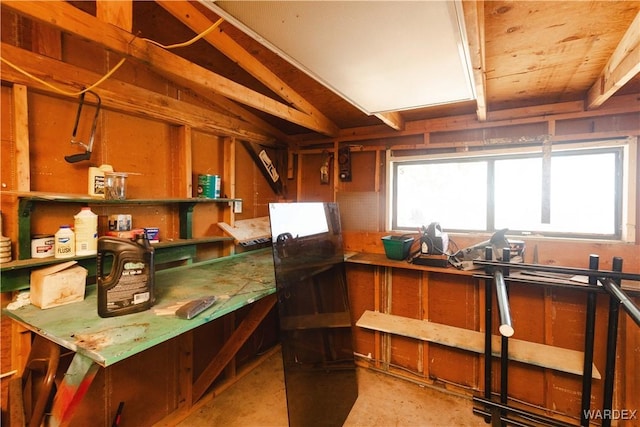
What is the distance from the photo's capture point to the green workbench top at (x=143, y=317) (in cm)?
90

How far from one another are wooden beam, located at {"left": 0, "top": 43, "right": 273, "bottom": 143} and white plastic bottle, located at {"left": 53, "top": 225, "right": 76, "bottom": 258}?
68 cm

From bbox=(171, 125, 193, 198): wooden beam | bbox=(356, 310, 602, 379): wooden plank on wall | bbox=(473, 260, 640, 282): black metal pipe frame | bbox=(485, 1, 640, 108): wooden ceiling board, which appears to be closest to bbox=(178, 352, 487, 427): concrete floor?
bbox=(356, 310, 602, 379): wooden plank on wall

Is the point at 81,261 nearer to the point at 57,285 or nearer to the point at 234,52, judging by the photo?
the point at 57,285

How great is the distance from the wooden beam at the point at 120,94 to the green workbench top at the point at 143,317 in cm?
100

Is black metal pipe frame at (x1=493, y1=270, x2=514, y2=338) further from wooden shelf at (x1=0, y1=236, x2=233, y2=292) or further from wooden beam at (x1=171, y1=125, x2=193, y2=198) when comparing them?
wooden beam at (x1=171, y1=125, x2=193, y2=198)

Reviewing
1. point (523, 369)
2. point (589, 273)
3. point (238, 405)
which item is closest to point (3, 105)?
point (238, 405)

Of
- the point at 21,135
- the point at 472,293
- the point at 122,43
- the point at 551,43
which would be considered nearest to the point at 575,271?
the point at 472,293

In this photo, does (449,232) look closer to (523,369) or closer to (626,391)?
(523,369)

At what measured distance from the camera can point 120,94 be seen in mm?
1559

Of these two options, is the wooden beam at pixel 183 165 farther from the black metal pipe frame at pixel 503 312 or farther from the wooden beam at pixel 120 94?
the black metal pipe frame at pixel 503 312

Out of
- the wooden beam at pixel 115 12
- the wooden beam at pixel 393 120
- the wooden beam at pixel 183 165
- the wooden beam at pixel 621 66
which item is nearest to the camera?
the wooden beam at pixel 115 12

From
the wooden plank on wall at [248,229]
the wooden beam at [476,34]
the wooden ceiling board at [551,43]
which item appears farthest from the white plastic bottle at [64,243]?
the wooden ceiling board at [551,43]

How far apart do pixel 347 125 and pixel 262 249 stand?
144 centimetres

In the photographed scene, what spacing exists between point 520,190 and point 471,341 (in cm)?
120
